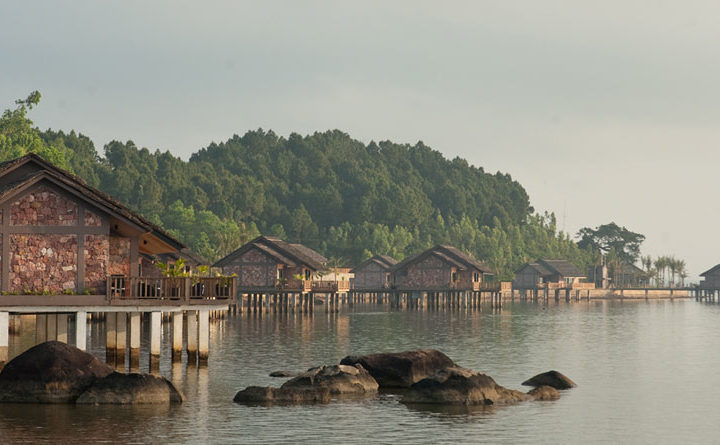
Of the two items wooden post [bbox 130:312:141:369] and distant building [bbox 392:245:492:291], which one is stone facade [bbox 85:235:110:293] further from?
distant building [bbox 392:245:492:291]

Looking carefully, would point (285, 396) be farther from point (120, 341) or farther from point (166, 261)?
point (166, 261)

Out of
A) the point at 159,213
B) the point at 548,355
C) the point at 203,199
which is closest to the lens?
the point at 548,355

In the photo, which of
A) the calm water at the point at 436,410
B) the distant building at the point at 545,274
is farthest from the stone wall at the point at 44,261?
the distant building at the point at 545,274

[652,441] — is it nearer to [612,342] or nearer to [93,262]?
[93,262]

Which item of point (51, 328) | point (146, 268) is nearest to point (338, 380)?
point (51, 328)

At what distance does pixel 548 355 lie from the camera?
194 ft

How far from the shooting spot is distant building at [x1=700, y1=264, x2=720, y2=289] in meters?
182

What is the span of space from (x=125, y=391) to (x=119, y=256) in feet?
38.2

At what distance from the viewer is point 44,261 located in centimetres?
4022

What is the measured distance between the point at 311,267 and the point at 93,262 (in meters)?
62.8

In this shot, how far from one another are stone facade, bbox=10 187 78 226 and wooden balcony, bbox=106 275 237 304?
2.86 m

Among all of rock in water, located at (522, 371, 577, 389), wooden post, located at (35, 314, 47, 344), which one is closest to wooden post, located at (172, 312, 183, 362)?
wooden post, located at (35, 314, 47, 344)

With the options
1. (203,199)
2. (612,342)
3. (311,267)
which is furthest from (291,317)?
(203,199)

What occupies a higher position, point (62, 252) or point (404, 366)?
point (62, 252)
